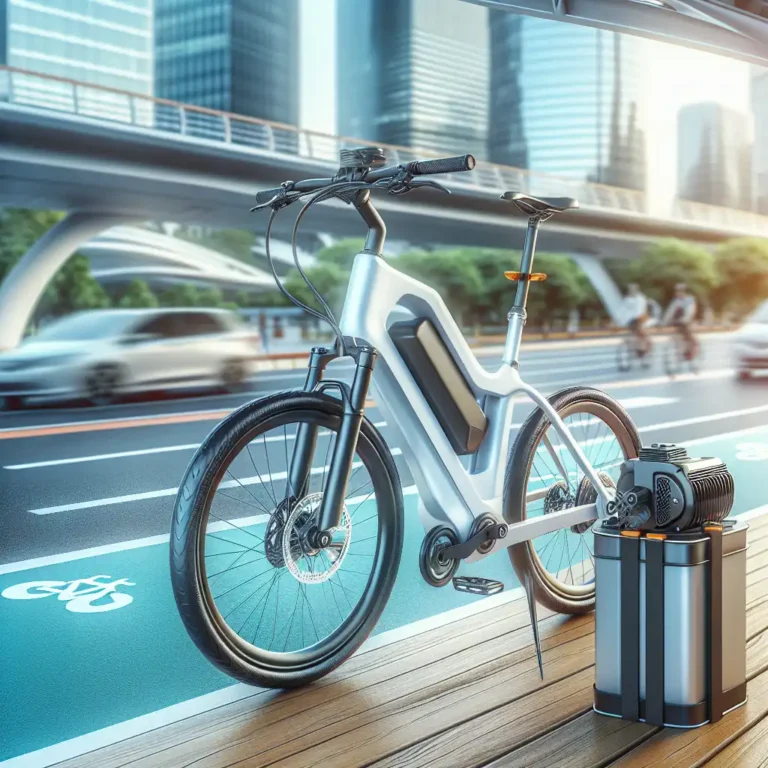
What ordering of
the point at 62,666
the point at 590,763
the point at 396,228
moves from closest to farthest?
1. the point at 590,763
2. the point at 62,666
3. the point at 396,228

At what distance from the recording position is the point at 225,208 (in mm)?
14023

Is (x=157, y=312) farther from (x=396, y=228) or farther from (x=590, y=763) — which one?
(x=590, y=763)

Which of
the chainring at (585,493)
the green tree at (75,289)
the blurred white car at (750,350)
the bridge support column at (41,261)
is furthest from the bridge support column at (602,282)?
the chainring at (585,493)

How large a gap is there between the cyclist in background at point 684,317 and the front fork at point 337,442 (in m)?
11.0

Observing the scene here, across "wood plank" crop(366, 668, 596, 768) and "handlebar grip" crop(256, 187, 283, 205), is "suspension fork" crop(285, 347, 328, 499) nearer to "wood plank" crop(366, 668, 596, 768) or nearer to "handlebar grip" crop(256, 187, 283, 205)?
"handlebar grip" crop(256, 187, 283, 205)

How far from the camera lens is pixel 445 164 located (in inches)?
85.0

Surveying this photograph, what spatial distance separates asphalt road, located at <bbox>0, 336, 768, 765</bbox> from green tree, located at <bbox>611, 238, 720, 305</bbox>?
2100cm

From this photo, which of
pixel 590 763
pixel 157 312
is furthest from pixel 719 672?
pixel 157 312

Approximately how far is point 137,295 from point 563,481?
71.9 ft

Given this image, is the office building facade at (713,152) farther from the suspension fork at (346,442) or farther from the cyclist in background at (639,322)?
the suspension fork at (346,442)

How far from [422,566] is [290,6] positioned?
14.1 metres

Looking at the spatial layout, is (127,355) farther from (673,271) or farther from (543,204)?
(673,271)

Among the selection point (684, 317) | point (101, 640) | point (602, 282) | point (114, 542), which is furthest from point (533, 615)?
point (602, 282)

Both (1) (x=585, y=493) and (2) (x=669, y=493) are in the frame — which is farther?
(1) (x=585, y=493)
